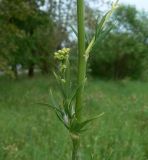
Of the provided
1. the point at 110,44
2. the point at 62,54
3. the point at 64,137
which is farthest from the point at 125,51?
the point at 62,54

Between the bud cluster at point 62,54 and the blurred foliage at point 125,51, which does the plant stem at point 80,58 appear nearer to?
the bud cluster at point 62,54

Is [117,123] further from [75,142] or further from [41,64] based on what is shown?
[41,64]

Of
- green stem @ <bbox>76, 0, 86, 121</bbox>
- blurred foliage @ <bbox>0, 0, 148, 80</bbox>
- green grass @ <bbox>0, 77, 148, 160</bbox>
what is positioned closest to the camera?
green stem @ <bbox>76, 0, 86, 121</bbox>

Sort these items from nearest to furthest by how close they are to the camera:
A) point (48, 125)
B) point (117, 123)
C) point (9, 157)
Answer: point (9, 157)
point (48, 125)
point (117, 123)

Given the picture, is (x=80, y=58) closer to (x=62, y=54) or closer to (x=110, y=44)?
(x=62, y=54)

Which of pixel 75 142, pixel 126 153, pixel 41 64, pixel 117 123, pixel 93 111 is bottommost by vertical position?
pixel 41 64

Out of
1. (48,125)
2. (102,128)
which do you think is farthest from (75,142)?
(48,125)

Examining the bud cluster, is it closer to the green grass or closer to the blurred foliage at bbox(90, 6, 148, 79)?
the green grass

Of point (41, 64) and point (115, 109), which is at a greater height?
point (115, 109)

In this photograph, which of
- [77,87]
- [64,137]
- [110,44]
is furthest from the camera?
[110,44]

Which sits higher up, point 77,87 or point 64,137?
point 77,87

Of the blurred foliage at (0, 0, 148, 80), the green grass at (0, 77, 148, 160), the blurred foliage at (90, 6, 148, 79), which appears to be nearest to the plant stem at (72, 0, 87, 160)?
the green grass at (0, 77, 148, 160)
